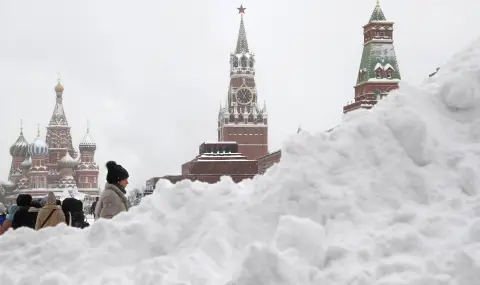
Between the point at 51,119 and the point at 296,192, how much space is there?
10710cm

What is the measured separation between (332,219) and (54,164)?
103937 millimetres

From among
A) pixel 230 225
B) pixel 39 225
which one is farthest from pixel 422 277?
pixel 39 225

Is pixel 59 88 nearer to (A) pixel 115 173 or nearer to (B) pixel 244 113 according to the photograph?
(B) pixel 244 113

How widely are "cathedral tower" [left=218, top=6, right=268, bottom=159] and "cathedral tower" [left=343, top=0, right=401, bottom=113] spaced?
1073 inches

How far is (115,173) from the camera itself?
7328mm

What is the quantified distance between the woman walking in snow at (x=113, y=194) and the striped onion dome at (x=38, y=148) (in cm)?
9682

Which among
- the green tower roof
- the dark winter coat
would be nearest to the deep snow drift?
the dark winter coat

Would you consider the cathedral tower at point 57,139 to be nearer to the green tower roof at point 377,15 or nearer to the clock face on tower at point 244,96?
the clock face on tower at point 244,96

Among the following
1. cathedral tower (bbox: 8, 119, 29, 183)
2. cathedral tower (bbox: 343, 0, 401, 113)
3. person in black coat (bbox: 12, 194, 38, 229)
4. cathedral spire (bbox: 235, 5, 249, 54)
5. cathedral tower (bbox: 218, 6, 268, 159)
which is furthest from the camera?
cathedral tower (bbox: 8, 119, 29, 183)

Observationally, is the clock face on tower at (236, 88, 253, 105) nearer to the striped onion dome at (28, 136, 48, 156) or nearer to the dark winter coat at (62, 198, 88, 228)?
the striped onion dome at (28, 136, 48, 156)

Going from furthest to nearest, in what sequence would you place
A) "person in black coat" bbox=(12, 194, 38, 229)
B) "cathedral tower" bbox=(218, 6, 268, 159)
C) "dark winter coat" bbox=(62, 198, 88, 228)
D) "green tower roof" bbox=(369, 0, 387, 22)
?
"cathedral tower" bbox=(218, 6, 268, 159), "green tower roof" bbox=(369, 0, 387, 22), "dark winter coat" bbox=(62, 198, 88, 228), "person in black coat" bbox=(12, 194, 38, 229)

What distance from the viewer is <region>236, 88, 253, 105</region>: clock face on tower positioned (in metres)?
95.4

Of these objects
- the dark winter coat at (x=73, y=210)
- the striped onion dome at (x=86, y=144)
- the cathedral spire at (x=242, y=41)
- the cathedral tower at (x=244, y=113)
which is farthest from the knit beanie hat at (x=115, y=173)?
the striped onion dome at (x=86, y=144)

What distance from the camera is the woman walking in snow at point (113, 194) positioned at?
7344 millimetres
